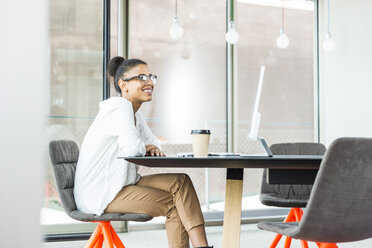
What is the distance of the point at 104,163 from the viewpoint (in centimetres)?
218

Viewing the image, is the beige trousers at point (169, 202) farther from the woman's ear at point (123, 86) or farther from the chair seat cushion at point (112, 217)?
the woman's ear at point (123, 86)

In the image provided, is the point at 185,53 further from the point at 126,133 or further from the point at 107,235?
the point at 107,235

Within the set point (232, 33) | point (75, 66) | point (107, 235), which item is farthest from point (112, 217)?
point (232, 33)

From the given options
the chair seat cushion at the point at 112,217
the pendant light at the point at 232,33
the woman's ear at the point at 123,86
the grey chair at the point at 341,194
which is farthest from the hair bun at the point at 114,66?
the pendant light at the point at 232,33

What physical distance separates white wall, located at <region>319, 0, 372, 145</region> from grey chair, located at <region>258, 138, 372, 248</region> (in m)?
3.00

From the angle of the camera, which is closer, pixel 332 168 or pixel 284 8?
pixel 332 168

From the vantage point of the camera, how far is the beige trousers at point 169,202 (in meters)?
2.02

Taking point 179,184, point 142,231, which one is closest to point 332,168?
point 179,184

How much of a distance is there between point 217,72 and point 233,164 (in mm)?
3020

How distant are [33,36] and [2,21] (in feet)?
0.12

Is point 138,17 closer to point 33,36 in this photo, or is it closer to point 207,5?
point 207,5

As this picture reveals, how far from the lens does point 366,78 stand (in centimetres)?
423

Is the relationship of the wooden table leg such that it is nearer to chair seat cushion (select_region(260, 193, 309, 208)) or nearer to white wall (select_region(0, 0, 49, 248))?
chair seat cushion (select_region(260, 193, 309, 208))

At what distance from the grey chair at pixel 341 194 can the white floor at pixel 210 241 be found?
2.13 m
